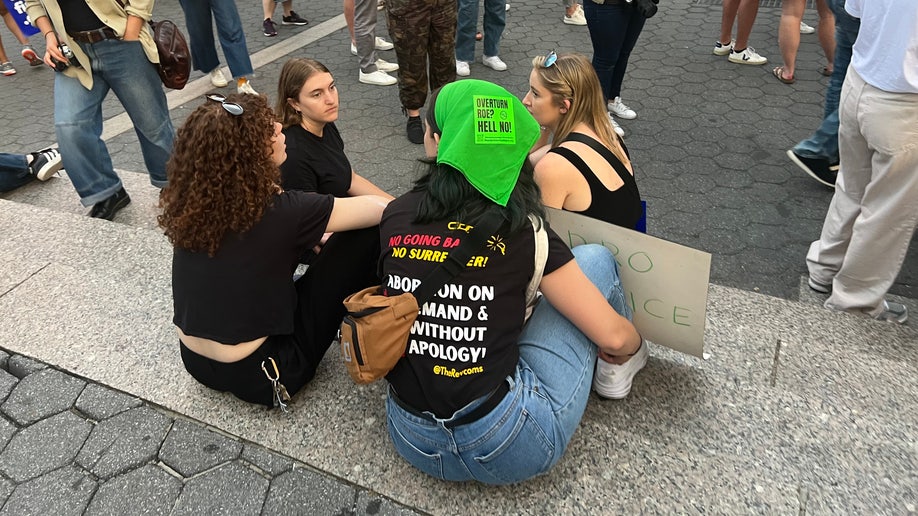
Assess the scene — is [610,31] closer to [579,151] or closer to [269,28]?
[579,151]

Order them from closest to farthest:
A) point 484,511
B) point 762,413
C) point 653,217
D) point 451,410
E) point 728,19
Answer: point 451,410 → point 484,511 → point 762,413 → point 653,217 → point 728,19

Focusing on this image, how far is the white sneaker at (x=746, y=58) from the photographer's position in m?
5.18

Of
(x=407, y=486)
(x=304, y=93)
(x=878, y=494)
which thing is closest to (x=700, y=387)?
(x=878, y=494)

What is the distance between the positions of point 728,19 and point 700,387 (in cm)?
421

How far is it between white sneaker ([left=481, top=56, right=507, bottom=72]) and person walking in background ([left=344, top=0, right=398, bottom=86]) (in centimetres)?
81

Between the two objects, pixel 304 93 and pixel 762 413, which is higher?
pixel 304 93

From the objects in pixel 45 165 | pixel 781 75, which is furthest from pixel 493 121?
pixel 781 75

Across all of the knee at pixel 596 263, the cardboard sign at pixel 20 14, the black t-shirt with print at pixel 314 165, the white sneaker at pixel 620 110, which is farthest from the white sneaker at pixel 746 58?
the cardboard sign at pixel 20 14

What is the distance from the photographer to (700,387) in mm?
2023

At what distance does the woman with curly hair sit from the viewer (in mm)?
1740

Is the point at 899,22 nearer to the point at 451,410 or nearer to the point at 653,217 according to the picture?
the point at 653,217

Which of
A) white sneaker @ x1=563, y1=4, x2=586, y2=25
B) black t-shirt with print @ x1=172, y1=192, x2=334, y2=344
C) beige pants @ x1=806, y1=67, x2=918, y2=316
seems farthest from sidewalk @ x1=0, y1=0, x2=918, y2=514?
white sneaker @ x1=563, y1=4, x2=586, y2=25

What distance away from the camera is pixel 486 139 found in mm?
1581

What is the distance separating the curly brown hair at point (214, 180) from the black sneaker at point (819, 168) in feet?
10.1
